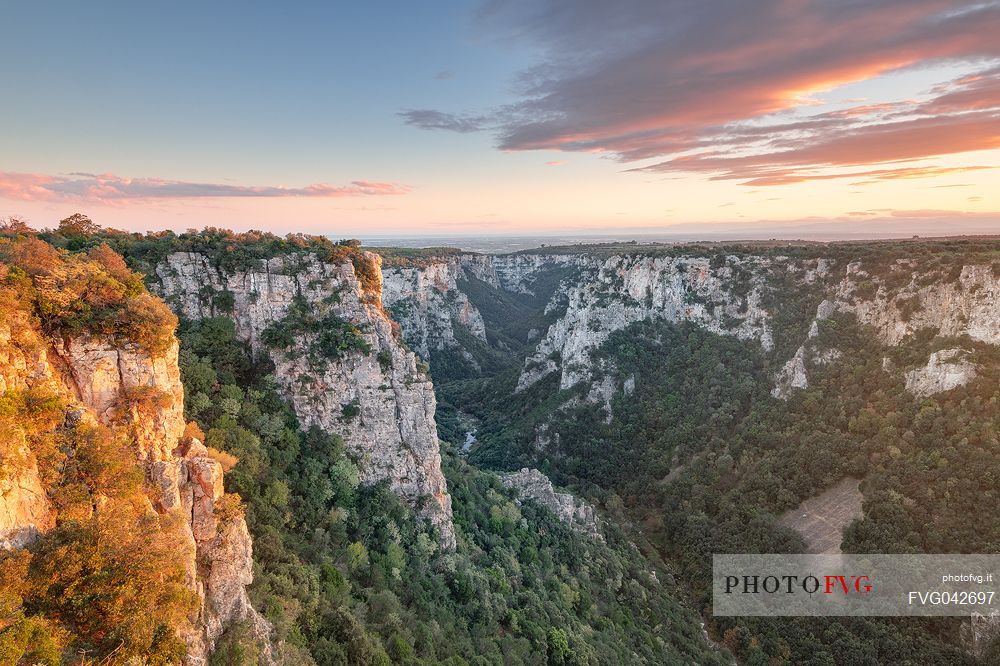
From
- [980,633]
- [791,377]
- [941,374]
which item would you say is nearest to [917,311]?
[941,374]

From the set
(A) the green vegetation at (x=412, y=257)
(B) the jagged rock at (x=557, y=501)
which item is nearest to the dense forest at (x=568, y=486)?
(B) the jagged rock at (x=557, y=501)

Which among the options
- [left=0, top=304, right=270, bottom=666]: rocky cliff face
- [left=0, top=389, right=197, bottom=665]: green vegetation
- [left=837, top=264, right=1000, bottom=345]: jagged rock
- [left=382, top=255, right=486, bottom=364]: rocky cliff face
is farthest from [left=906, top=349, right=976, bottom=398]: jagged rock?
[left=382, top=255, right=486, bottom=364]: rocky cliff face

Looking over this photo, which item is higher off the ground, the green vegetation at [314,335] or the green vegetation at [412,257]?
the green vegetation at [412,257]

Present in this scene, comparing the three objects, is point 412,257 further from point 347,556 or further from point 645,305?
point 347,556

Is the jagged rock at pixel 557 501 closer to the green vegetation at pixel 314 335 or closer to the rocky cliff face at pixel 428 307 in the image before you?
the green vegetation at pixel 314 335

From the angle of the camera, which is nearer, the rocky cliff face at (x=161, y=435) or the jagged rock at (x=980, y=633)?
the rocky cliff face at (x=161, y=435)

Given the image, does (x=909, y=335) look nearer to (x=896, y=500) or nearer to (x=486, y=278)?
(x=896, y=500)
